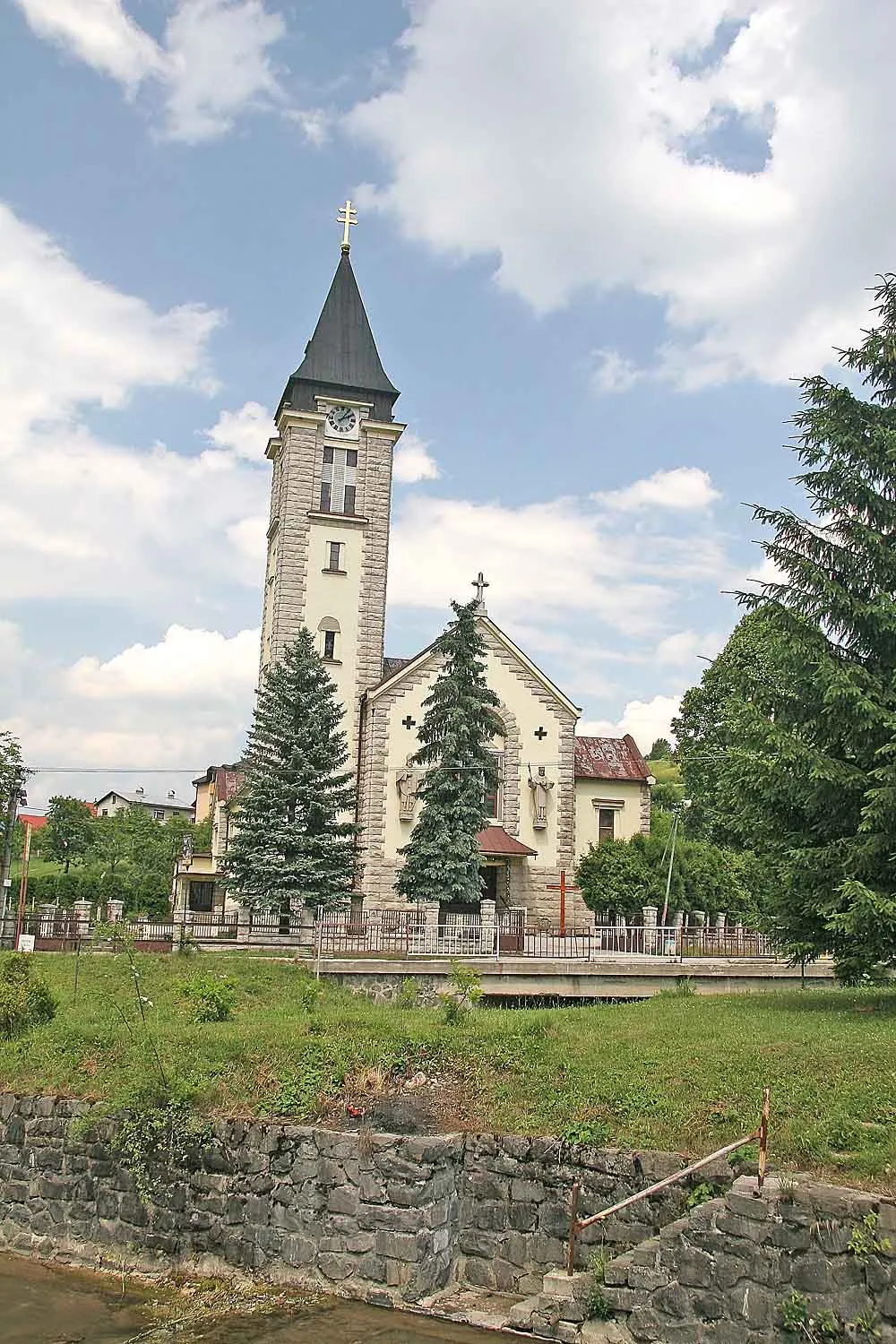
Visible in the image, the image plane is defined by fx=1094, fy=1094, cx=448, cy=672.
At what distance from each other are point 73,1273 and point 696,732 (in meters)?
34.4

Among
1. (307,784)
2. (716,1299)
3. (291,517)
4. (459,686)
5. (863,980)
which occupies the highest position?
(291,517)

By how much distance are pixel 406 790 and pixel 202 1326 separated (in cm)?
2644

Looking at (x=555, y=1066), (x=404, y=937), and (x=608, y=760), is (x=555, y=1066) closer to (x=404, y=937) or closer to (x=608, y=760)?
(x=404, y=937)

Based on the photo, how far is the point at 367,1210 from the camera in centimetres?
1057

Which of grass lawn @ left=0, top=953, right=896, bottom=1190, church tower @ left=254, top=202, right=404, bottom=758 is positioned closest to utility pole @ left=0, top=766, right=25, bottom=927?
church tower @ left=254, top=202, right=404, bottom=758

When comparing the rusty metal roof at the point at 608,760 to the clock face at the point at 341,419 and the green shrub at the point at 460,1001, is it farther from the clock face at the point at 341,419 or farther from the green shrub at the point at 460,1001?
the green shrub at the point at 460,1001

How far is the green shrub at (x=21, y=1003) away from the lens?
14.8 meters

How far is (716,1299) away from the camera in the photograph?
8.66 metres

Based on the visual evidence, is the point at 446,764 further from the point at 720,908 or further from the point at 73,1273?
the point at 73,1273

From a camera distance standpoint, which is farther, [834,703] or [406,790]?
[406,790]

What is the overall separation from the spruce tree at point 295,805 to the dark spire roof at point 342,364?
1330cm

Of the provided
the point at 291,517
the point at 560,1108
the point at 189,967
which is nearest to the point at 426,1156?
the point at 560,1108

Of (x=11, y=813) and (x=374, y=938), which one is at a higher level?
(x=11, y=813)

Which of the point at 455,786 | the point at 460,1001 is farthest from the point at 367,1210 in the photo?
the point at 455,786
